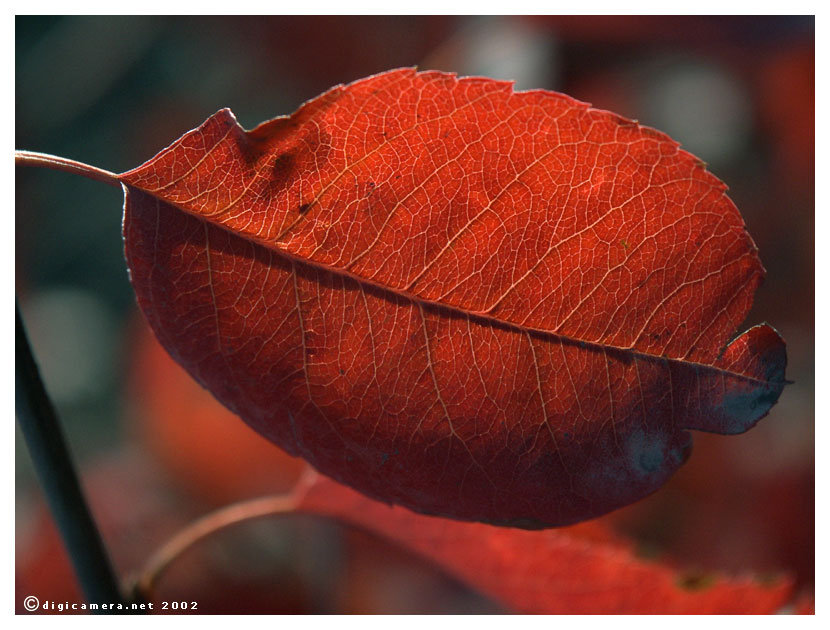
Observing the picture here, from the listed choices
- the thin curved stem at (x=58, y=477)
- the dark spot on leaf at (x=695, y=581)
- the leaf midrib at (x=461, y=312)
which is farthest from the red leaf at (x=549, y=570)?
the leaf midrib at (x=461, y=312)

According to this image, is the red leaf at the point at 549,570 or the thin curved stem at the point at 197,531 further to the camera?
the red leaf at the point at 549,570

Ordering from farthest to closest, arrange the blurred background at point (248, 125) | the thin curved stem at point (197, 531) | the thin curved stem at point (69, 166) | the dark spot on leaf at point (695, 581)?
1. the blurred background at point (248, 125)
2. the dark spot on leaf at point (695, 581)
3. the thin curved stem at point (197, 531)
4. the thin curved stem at point (69, 166)

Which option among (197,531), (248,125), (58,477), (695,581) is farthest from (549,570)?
(248,125)

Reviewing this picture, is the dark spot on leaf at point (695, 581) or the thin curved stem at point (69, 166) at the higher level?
the thin curved stem at point (69, 166)

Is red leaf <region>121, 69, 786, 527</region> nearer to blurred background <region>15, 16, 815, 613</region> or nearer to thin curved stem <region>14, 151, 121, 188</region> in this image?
thin curved stem <region>14, 151, 121, 188</region>

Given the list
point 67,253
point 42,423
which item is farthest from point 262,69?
point 42,423

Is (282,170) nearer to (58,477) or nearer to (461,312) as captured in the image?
(461,312)

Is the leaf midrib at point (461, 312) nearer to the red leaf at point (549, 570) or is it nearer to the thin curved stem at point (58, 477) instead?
the thin curved stem at point (58, 477)

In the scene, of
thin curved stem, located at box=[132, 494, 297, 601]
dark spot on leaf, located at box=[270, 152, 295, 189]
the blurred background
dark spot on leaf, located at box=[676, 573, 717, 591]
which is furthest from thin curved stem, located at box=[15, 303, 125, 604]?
the blurred background
